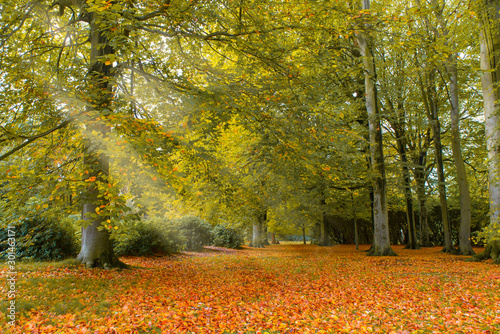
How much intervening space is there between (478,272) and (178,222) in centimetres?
1147

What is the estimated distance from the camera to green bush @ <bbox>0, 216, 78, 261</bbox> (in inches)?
322

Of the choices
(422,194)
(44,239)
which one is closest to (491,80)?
(422,194)

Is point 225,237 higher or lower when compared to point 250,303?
lower

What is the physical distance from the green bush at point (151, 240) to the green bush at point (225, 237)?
5361 mm

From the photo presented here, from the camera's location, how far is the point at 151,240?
460 inches

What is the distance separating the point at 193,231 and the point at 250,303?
1127cm

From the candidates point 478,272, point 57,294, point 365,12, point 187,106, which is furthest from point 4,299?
point 478,272

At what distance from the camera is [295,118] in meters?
6.75

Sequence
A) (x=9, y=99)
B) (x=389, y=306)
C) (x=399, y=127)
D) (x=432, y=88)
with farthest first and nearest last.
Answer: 1. (x=399, y=127)
2. (x=432, y=88)
3. (x=9, y=99)
4. (x=389, y=306)

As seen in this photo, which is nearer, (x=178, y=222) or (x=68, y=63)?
(x=68, y=63)

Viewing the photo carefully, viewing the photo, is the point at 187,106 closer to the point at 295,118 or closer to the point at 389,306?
the point at 295,118

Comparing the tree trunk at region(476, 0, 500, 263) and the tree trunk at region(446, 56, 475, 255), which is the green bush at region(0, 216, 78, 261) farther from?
the tree trunk at region(446, 56, 475, 255)

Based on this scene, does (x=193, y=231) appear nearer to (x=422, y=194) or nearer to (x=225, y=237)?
(x=225, y=237)

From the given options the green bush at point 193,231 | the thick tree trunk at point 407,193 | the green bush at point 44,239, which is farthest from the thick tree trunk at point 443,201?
the green bush at point 44,239
